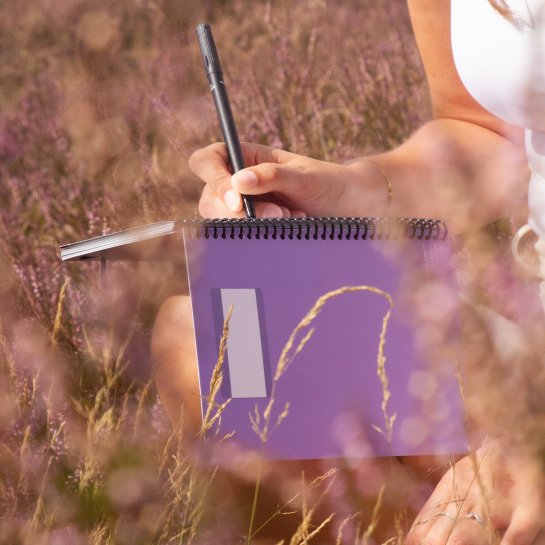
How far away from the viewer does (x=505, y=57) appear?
1.56 metres

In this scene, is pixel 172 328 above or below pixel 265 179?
below

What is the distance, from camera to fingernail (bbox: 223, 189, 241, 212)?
149 centimetres

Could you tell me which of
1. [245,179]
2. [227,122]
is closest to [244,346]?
[245,179]

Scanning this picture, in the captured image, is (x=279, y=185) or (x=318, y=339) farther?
(x=279, y=185)

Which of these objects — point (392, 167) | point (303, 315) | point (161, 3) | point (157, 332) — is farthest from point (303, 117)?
point (303, 315)

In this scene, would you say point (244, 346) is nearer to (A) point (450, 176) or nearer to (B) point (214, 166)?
(B) point (214, 166)

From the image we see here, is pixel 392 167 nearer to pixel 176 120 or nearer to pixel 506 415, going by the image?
pixel 506 415

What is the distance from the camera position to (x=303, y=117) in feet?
11.0

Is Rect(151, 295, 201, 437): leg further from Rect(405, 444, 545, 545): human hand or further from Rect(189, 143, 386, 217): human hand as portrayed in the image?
Rect(405, 444, 545, 545): human hand

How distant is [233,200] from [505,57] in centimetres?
49

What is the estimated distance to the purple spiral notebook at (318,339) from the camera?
3.95 ft

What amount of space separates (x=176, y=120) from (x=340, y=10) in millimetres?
1513

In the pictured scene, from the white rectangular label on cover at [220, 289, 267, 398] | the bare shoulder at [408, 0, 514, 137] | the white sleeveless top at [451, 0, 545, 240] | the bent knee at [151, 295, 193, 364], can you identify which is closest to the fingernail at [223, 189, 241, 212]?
the bent knee at [151, 295, 193, 364]

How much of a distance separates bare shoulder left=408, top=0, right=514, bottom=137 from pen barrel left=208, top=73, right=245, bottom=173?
0.72m
